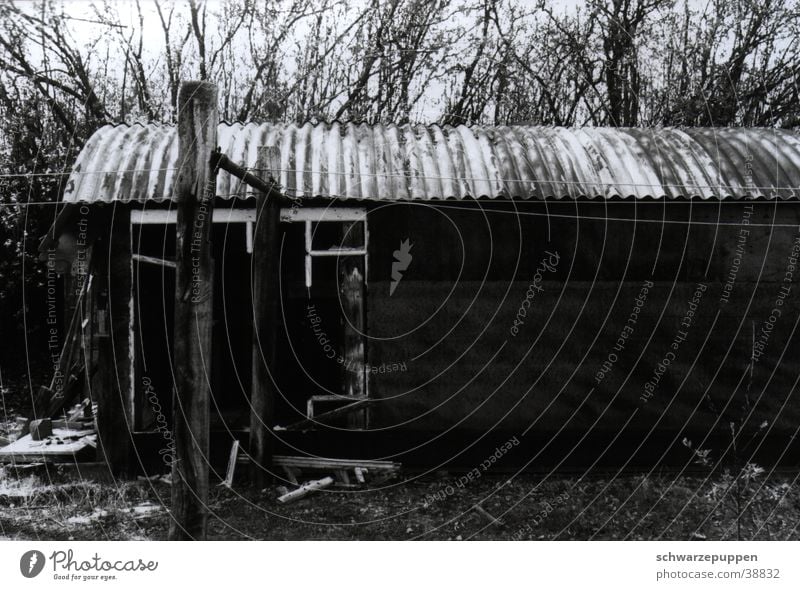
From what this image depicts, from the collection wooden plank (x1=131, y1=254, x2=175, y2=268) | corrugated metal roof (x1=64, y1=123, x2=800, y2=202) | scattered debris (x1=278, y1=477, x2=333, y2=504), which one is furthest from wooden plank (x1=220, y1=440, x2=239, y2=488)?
corrugated metal roof (x1=64, y1=123, x2=800, y2=202)

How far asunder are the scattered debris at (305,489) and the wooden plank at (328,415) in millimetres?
497

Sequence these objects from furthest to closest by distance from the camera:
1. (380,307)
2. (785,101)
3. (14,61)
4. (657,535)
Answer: (785,101) < (14,61) < (380,307) < (657,535)

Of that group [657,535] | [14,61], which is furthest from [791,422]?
[14,61]

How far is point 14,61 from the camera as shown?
820 cm

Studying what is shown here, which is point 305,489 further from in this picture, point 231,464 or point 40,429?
point 40,429

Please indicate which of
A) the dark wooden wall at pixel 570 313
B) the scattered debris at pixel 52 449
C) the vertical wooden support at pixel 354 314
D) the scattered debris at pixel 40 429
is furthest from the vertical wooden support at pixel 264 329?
the scattered debris at pixel 40 429

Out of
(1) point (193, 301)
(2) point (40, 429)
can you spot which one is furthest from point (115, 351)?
(1) point (193, 301)

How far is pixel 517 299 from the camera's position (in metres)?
6.48

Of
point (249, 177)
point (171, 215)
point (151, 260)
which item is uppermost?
point (249, 177)

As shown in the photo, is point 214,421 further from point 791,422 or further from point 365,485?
point 791,422

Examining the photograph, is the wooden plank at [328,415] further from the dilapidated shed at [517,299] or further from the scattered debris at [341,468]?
the scattered debris at [341,468]

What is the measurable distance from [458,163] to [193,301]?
10.5ft

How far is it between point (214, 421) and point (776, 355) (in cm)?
531

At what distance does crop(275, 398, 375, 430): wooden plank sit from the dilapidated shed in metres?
0.02
